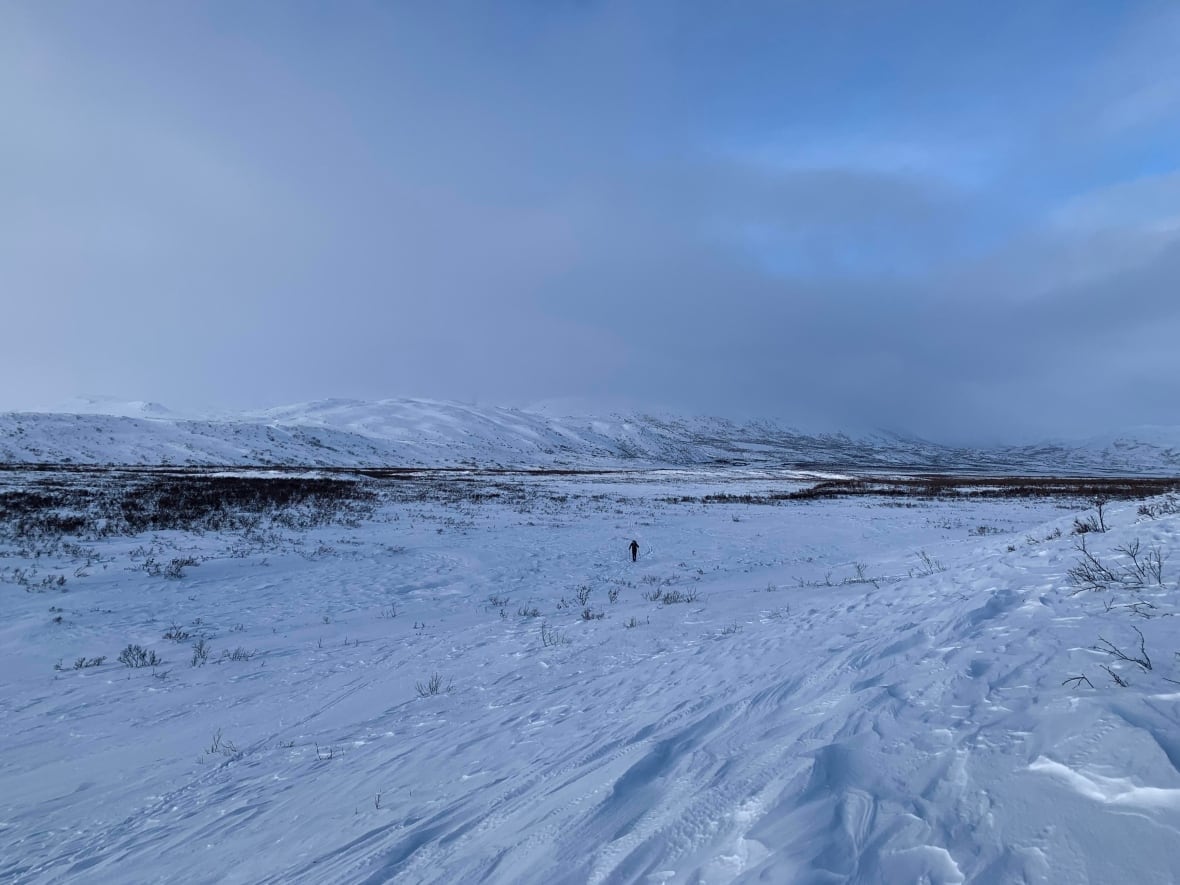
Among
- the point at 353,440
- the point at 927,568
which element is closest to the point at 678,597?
the point at 927,568

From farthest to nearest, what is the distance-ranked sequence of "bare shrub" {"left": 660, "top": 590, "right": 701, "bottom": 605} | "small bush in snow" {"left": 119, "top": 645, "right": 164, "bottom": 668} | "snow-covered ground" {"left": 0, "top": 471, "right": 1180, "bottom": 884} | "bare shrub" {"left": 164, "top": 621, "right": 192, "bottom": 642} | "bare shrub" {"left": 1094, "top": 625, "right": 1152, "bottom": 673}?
"bare shrub" {"left": 660, "top": 590, "right": 701, "bottom": 605} < "bare shrub" {"left": 164, "top": 621, "right": 192, "bottom": 642} < "small bush in snow" {"left": 119, "top": 645, "right": 164, "bottom": 668} < "bare shrub" {"left": 1094, "top": 625, "right": 1152, "bottom": 673} < "snow-covered ground" {"left": 0, "top": 471, "right": 1180, "bottom": 884}

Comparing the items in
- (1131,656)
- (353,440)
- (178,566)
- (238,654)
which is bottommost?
(238,654)

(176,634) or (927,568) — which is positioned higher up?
(927,568)

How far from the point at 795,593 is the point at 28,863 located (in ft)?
37.4

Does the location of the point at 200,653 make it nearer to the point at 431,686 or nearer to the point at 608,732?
the point at 431,686

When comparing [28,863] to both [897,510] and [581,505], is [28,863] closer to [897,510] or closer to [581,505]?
[581,505]

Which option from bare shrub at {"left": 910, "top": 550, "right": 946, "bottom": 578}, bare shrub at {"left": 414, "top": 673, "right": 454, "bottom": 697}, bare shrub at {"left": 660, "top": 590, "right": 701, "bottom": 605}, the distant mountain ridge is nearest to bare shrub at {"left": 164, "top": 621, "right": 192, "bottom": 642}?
bare shrub at {"left": 414, "top": 673, "right": 454, "bottom": 697}

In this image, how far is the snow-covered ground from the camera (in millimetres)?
3002

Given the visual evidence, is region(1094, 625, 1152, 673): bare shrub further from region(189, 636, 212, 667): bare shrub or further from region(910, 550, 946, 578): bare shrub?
region(189, 636, 212, 667): bare shrub

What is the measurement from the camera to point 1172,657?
429cm

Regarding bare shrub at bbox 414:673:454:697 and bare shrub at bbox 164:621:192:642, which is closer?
bare shrub at bbox 414:673:454:697

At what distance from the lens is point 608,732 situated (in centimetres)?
512

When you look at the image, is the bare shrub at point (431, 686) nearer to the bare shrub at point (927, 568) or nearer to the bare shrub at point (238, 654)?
the bare shrub at point (238, 654)

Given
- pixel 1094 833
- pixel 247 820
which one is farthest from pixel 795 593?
pixel 247 820
